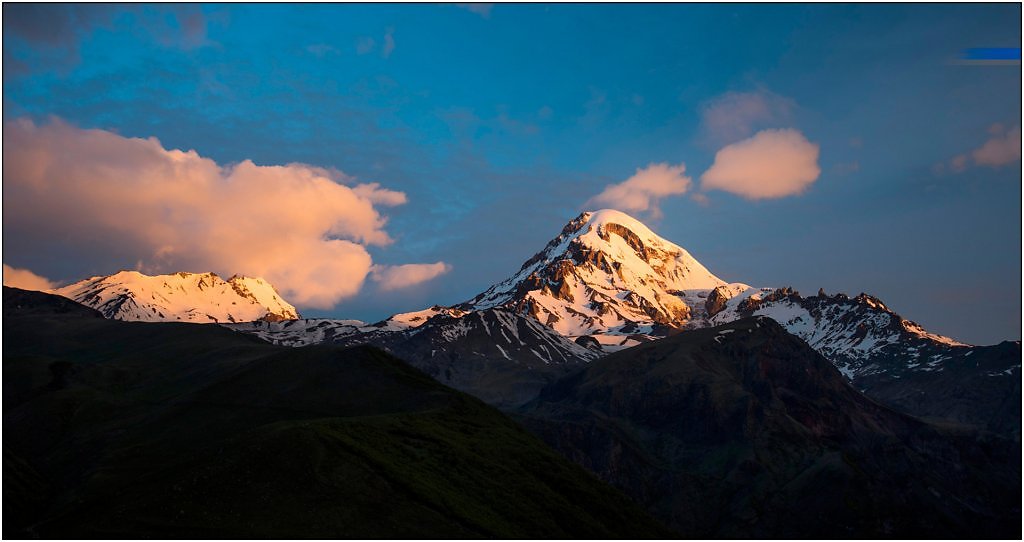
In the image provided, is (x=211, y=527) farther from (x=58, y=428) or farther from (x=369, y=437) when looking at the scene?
(x=58, y=428)

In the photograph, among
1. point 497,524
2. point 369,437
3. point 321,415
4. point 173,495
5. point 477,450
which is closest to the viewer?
point 173,495

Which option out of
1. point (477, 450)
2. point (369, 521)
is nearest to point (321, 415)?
point (477, 450)

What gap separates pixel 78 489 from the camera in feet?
458

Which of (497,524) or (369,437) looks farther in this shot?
(369,437)

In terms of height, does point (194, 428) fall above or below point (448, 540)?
above

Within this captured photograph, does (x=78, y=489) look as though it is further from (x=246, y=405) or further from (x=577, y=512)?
(x=577, y=512)

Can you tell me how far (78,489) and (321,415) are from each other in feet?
186

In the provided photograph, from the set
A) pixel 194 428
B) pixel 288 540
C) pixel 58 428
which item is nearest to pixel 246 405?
pixel 194 428

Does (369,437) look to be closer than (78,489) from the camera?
No

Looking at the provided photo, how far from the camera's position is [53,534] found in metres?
103

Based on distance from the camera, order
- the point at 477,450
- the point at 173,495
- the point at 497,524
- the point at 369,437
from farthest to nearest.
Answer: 1. the point at 477,450
2. the point at 369,437
3. the point at 497,524
4. the point at 173,495

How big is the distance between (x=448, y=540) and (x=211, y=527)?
1238 inches

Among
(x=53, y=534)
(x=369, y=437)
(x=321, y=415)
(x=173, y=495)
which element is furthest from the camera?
(x=321, y=415)

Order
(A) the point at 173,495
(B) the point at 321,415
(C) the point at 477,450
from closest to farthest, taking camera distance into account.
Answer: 1. (A) the point at 173,495
2. (C) the point at 477,450
3. (B) the point at 321,415
